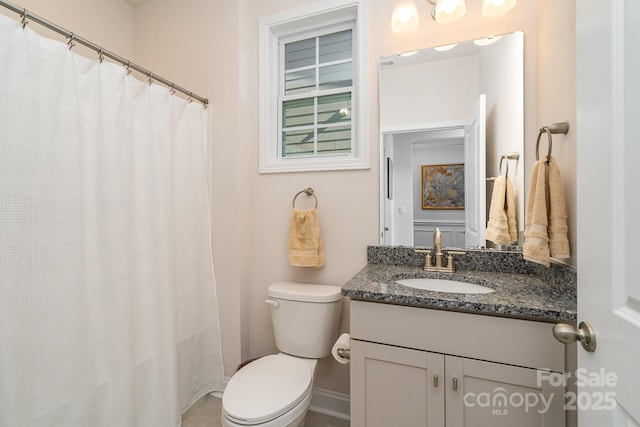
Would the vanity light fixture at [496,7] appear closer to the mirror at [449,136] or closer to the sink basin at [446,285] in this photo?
the mirror at [449,136]

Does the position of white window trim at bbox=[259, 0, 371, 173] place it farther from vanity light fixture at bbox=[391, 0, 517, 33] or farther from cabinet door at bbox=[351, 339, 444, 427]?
cabinet door at bbox=[351, 339, 444, 427]

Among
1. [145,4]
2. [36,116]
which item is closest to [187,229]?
[36,116]

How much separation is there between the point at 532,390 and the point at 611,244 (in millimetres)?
658

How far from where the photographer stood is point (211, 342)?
6.03 feet

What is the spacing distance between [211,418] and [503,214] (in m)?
1.90

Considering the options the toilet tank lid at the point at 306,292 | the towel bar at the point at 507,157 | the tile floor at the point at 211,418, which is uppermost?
the towel bar at the point at 507,157

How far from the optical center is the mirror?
1411 millimetres

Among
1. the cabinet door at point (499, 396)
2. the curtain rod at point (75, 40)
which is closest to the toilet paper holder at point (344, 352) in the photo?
the cabinet door at point (499, 396)

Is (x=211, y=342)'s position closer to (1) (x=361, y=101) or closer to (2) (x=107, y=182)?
(2) (x=107, y=182)

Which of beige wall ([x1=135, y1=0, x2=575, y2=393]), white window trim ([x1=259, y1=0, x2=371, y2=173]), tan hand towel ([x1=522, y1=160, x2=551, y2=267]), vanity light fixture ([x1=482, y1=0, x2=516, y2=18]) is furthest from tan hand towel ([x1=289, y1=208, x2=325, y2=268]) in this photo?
vanity light fixture ([x1=482, y1=0, x2=516, y2=18])

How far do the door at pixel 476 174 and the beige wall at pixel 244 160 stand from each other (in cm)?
44

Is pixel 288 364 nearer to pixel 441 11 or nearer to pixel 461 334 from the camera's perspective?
pixel 461 334

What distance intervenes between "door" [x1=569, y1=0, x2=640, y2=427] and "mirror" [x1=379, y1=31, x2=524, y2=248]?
0.80 meters

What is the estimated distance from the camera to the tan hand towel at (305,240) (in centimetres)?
170
